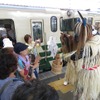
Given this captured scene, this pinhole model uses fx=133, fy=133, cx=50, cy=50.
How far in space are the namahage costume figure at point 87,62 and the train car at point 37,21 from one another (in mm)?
1669

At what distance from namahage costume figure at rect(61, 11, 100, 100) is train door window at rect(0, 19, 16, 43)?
7.20 feet

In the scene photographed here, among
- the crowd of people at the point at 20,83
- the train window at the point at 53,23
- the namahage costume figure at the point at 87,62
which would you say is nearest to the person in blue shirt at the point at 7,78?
the crowd of people at the point at 20,83

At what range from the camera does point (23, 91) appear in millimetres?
675

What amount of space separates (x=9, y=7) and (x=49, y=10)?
44.9 inches

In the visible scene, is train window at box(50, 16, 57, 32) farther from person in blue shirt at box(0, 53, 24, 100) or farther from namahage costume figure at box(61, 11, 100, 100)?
person in blue shirt at box(0, 53, 24, 100)

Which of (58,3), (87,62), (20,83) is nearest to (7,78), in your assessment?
(20,83)

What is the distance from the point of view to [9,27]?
3.17 m

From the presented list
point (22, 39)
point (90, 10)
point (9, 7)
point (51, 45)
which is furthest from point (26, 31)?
point (90, 10)

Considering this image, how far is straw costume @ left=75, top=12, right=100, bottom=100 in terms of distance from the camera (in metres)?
1.24

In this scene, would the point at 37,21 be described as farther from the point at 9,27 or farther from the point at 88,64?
the point at 88,64

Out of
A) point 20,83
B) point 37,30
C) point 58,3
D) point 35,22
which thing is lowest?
point 20,83

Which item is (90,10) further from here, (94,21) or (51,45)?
(51,45)

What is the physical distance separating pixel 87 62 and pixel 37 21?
102 inches

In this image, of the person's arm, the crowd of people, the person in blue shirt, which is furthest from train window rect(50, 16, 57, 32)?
the person in blue shirt
